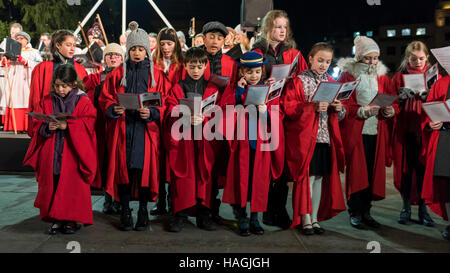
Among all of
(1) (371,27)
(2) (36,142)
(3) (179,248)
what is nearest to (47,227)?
(2) (36,142)

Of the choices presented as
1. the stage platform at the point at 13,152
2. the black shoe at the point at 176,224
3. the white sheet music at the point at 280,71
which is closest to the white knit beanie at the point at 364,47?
the white sheet music at the point at 280,71

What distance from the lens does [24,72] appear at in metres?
8.36

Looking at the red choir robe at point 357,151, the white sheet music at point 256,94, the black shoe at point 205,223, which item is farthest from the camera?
the red choir robe at point 357,151

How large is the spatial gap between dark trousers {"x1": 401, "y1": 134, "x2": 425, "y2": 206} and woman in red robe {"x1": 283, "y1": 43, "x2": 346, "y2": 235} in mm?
926

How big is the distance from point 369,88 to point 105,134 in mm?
2760

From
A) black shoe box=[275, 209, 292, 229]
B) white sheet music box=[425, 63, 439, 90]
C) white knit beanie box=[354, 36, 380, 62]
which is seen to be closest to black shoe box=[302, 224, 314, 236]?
black shoe box=[275, 209, 292, 229]

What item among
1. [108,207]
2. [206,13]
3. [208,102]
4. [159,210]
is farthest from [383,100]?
[206,13]

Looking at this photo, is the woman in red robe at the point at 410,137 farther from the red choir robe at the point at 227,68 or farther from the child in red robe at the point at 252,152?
the red choir robe at the point at 227,68

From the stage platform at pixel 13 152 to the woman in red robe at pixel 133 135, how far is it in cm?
303

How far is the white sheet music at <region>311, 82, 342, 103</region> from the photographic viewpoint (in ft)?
11.6

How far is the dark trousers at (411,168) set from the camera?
4.41 metres

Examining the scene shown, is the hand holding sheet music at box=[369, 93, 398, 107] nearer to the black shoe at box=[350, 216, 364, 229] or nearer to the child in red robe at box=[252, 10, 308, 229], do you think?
the child in red robe at box=[252, 10, 308, 229]

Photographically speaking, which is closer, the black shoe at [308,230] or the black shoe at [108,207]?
the black shoe at [308,230]

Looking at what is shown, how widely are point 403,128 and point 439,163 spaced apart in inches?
29.8
